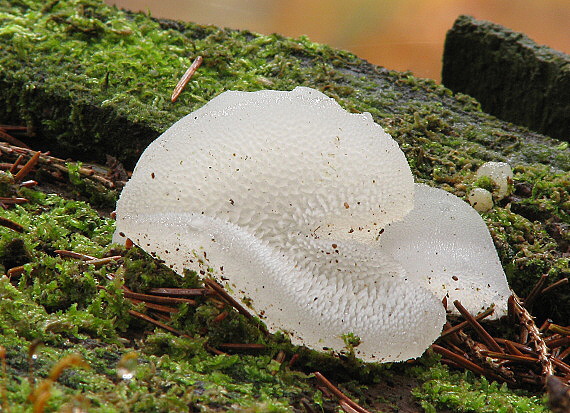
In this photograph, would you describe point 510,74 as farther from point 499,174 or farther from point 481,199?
point 481,199

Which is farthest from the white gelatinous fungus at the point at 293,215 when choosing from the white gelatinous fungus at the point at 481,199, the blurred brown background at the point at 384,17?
the blurred brown background at the point at 384,17

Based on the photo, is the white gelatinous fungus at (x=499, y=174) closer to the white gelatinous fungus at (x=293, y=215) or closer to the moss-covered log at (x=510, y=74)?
the white gelatinous fungus at (x=293, y=215)

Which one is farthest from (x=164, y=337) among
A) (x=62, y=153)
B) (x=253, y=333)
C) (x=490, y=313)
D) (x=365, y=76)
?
(x=365, y=76)

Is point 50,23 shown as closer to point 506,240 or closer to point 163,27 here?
point 163,27

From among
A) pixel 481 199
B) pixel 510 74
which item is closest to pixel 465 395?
pixel 481 199

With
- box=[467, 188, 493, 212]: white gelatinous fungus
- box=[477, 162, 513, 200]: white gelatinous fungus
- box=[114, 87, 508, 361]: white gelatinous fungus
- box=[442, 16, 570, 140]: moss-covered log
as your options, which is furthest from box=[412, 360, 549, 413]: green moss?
box=[442, 16, 570, 140]: moss-covered log

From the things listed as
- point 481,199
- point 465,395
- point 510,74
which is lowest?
point 465,395
